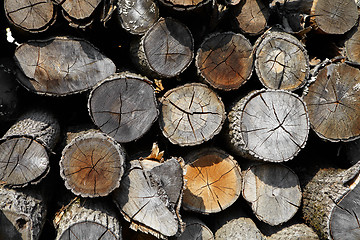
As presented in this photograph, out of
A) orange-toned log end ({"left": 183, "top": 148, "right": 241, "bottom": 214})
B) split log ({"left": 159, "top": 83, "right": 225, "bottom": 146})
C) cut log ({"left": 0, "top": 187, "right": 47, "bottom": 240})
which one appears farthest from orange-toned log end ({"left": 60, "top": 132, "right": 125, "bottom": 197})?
orange-toned log end ({"left": 183, "top": 148, "right": 241, "bottom": 214})

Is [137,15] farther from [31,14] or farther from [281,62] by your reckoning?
[281,62]

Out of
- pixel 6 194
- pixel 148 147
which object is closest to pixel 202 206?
pixel 148 147

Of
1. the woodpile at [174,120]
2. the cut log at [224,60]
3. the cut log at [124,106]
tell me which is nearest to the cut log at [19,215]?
the woodpile at [174,120]

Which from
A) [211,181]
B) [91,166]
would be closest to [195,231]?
[211,181]

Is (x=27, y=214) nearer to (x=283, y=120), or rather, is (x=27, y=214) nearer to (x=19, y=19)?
(x=19, y=19)

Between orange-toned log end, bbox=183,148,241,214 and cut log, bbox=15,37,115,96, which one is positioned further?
orange-toned log end, bbox=183,148,241,214

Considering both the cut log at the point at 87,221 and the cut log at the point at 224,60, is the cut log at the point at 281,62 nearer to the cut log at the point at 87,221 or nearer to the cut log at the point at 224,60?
the cut log at the point at 224,60

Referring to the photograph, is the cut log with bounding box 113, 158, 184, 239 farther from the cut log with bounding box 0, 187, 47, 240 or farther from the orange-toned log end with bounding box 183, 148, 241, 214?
the cut log with bounding box 0, 187, 47, 240
